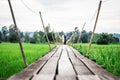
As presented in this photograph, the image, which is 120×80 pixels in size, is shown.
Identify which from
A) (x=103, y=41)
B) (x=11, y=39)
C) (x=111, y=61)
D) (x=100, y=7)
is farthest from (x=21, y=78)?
(x=11, y=39)

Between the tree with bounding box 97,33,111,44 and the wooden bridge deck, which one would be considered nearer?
the wooden bridge deck

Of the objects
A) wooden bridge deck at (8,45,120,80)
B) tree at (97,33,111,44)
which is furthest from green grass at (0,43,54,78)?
tree at (97,33,111,44)

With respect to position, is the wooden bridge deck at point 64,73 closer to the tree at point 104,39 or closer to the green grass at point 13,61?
the green grass at point 13,61

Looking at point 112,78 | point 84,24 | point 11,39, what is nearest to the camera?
point 112,78

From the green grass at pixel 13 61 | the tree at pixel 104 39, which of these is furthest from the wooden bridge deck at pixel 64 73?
the tree at pixel 104 39

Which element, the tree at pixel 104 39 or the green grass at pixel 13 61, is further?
the tree at pixel 104 39

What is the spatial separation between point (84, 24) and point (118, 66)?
1025cm

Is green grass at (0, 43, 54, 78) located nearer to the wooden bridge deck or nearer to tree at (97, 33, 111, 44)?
the wooden bridge deck

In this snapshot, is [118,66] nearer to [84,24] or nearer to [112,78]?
[112,78]

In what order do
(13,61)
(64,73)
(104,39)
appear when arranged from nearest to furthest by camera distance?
(64,73)
(13,61)
(104,39)

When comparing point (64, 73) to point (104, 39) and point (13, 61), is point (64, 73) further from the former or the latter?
point (104, 39)

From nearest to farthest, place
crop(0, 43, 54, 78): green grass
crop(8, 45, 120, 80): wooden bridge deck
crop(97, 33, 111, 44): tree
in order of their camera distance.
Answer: crop(8, 45, 120, 80): wooden bridge deck → crop(0, 43, 54, 78): green grass → crop(97, 33, 111, 44): tree

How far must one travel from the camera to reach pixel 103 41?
56375mm

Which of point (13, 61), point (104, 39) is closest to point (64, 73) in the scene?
point (13, 61)
